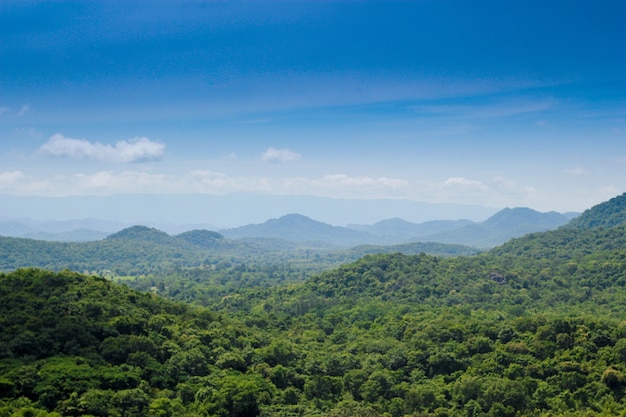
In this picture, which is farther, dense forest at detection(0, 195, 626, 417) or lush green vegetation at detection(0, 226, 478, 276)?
lush green vegetation at detection(0, 226, 478, 276)

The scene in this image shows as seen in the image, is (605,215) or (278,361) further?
(605,215)

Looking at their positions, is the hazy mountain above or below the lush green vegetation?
above

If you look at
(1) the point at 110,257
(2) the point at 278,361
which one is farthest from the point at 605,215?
(1) the point at 110,257

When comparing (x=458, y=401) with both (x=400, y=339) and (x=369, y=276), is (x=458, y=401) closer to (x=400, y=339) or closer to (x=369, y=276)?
(x=400, y=339)

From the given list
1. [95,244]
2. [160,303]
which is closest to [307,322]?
[160,303]

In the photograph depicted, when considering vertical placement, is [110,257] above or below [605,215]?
below

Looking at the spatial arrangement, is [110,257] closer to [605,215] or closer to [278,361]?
[278,361]

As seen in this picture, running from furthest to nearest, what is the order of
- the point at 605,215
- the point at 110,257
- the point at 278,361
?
the point at 110,257
the point at 605,215
the point at 278,361

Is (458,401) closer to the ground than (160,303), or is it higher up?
closer to the ground

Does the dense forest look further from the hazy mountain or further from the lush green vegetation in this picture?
the lush green vegetation

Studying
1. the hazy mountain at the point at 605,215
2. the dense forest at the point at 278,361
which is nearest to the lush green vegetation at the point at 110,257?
the hazy mountain at the point at 605,215

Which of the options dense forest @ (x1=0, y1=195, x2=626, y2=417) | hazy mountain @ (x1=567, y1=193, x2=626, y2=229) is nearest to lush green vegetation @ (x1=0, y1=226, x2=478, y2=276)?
hazy mountain @ (x1=567, y1=193, x2=626, y2=229)
